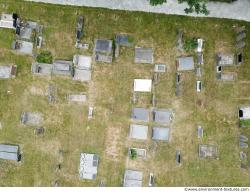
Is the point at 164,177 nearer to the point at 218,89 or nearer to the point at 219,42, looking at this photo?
the point at 218,89

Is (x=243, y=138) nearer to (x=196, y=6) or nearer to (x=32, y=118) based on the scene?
(x=196, y=6)

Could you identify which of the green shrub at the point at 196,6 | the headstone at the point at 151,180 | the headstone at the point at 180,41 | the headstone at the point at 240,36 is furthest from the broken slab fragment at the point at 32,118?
the headstone at the point at 240,36

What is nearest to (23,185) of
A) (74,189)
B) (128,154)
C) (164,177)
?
(74,189)

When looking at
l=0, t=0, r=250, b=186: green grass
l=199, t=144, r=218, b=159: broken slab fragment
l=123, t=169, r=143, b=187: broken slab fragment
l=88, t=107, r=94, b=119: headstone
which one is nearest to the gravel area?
l=0, t=0, r=250, b=186: green grass

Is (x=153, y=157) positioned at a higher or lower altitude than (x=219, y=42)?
lower

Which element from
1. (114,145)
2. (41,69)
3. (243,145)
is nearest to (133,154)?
(114,145)

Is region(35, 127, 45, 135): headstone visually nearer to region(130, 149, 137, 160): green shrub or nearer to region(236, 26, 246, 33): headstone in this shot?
region(130, 149, 137, 160): green shrub
